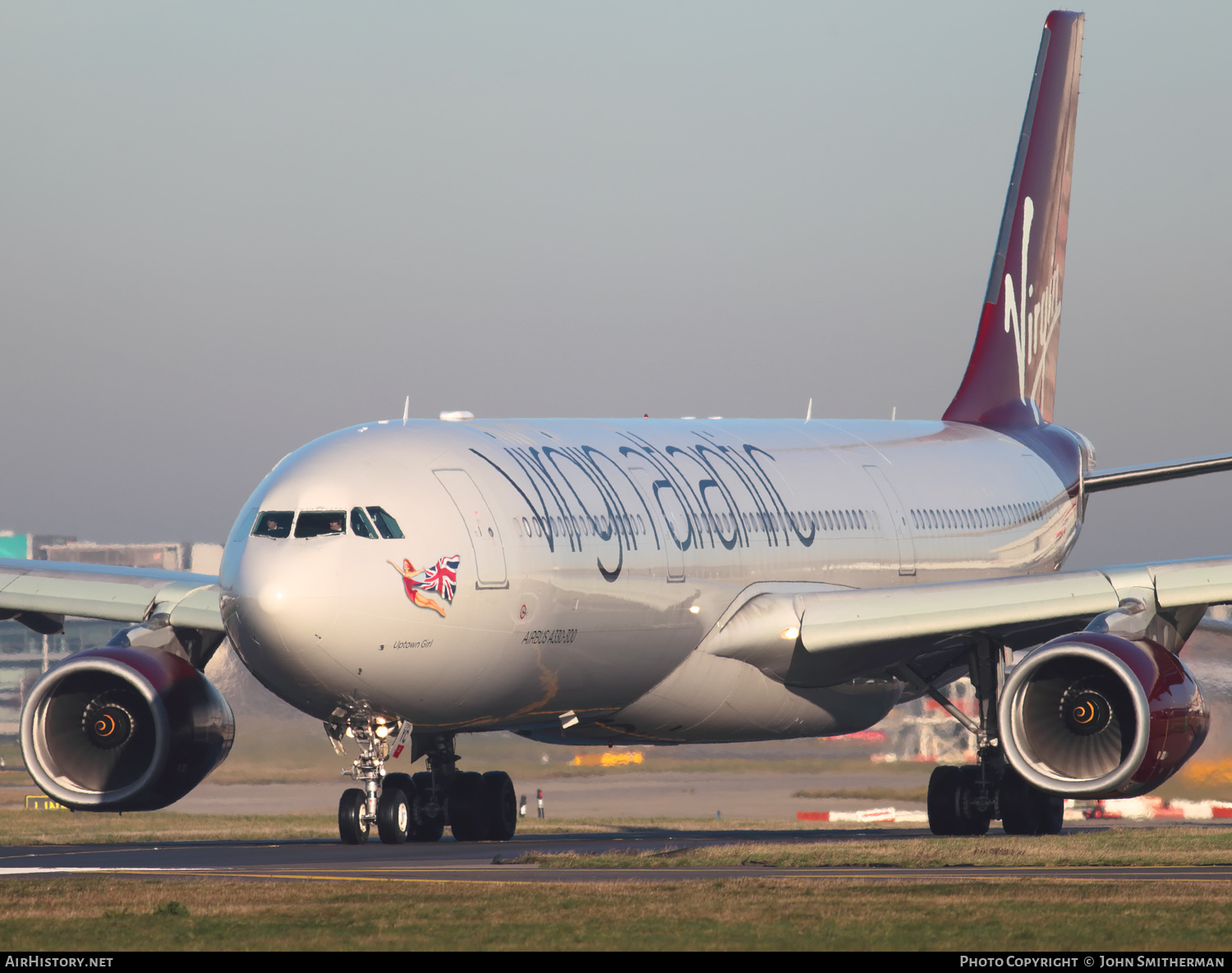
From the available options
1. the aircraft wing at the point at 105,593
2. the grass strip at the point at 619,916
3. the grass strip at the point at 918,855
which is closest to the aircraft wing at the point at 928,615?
the grass strip at the point at 918,855

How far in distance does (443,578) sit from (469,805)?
5.35 m

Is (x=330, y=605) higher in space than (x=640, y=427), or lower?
lower

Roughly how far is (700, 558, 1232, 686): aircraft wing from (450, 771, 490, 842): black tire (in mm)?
3020

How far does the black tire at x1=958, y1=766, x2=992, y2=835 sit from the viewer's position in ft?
81.8

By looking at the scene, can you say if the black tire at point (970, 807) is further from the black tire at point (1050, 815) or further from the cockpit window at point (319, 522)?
the cockpit window at point (319, 522)

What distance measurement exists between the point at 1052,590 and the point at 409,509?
276 inches

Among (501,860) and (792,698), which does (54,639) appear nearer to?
(792,698)

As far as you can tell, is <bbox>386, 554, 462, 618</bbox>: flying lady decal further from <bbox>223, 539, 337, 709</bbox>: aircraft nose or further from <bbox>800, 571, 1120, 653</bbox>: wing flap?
<bbox>800, 571, 1120, 653</bbox>: wing flap

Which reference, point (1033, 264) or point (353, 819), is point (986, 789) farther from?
point (1033, 264)

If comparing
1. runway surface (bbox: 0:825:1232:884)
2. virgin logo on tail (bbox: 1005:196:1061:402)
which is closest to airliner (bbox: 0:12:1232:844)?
runway surface (bbox: 0:825:1232:884)

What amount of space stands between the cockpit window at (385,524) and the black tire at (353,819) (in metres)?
3.30
